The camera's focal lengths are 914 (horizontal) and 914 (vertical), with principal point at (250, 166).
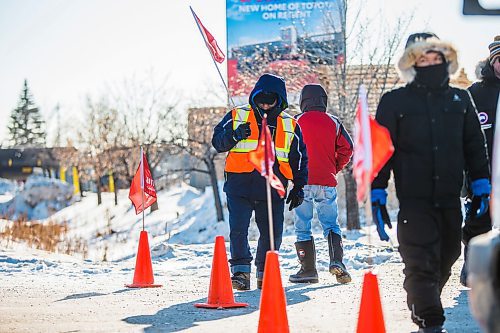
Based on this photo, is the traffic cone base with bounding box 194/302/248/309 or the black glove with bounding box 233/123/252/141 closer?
the traffic cone base with bounding box 194/302/248/309

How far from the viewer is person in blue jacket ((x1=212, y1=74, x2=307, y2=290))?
8.78 m

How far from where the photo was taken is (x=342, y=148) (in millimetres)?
9898

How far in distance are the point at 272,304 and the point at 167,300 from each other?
272cm

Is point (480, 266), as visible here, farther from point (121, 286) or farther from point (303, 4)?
point (303, 4)

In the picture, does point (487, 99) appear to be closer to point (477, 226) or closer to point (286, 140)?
point (477, 226)

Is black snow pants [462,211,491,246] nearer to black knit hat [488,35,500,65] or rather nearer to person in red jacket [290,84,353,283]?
black knit hat [488,35,500,65]

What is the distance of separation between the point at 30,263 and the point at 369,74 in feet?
39.7

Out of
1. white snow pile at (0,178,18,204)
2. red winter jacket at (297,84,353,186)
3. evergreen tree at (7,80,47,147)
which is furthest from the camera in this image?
evergreen tree at (7,80,47,147)

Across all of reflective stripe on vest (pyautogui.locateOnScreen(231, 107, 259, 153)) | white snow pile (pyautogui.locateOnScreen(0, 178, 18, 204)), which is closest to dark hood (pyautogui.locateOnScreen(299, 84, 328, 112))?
reflective stripe on vest (pyautogui.locateOnScreen(231, 107, 259, 153))

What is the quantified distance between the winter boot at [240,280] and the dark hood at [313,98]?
207cm

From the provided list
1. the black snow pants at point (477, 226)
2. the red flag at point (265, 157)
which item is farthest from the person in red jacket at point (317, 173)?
the red flag at point (265, 157)

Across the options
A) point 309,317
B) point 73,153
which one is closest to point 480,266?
point 309,317

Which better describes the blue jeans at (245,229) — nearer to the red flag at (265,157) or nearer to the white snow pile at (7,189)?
the red flag at (265,157)

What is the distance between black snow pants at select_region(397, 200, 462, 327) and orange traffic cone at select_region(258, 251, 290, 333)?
0.78 meters
